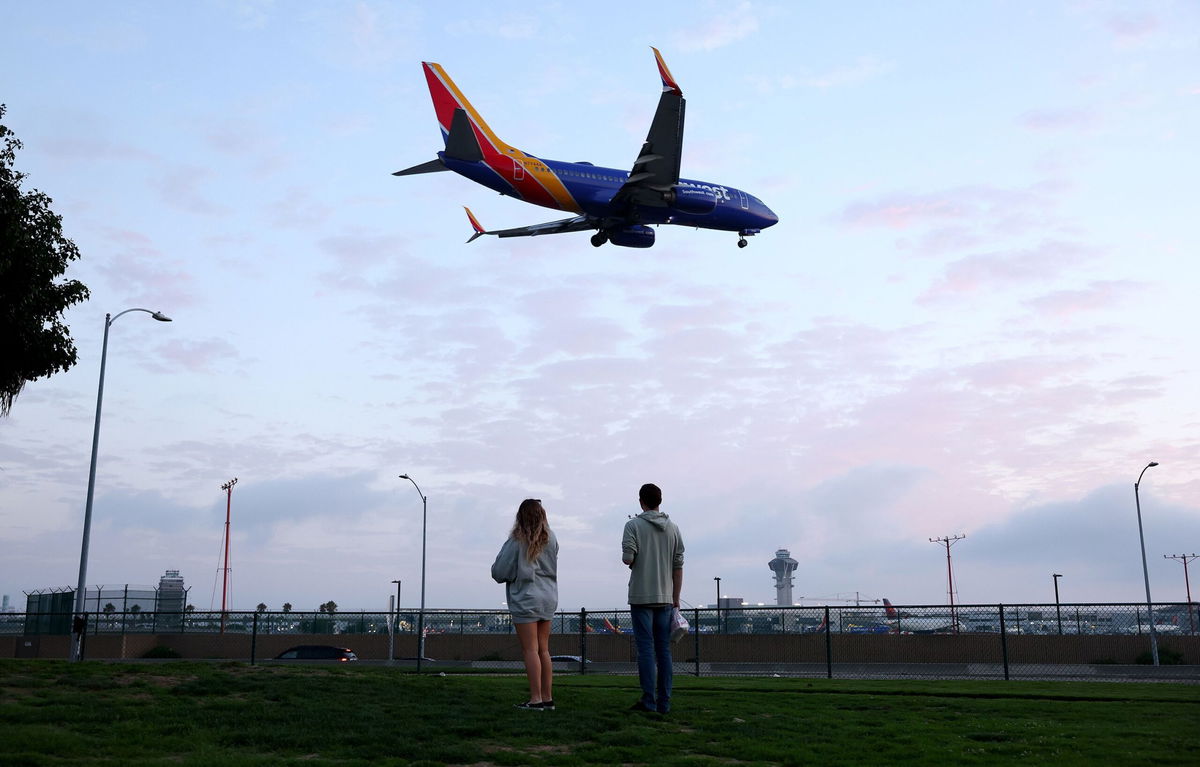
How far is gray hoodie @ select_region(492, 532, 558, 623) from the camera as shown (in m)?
9.17

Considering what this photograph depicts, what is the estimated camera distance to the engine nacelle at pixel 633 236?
37.0 metres

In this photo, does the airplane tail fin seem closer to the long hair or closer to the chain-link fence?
the chain-link fence

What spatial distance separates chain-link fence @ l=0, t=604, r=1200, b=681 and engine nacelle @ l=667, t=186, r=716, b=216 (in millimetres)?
13986

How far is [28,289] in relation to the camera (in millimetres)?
15484

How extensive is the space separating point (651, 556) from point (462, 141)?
2645 cm

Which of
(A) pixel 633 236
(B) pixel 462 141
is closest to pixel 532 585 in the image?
(B) pixel 462 141

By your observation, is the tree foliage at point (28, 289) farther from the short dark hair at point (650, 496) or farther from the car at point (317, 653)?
the car at point (317, 653)

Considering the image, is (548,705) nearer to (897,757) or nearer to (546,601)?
(546,601)

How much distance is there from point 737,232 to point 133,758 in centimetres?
3696

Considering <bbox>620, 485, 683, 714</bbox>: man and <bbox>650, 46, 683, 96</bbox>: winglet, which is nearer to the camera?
<bbox>620, 485, 683, 714</bbox>: man

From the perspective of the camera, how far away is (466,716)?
8648 millimetres

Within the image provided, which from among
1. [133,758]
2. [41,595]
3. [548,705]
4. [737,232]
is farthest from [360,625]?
[133,758]

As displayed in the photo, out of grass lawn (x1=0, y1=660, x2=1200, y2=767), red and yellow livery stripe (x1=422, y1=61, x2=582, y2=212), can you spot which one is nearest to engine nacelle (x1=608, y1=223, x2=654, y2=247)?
red and yellow livery stripe (x1=422, y1=61, x2=582, y2=212)

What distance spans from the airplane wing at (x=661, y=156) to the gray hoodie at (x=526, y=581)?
22437 millimetres
